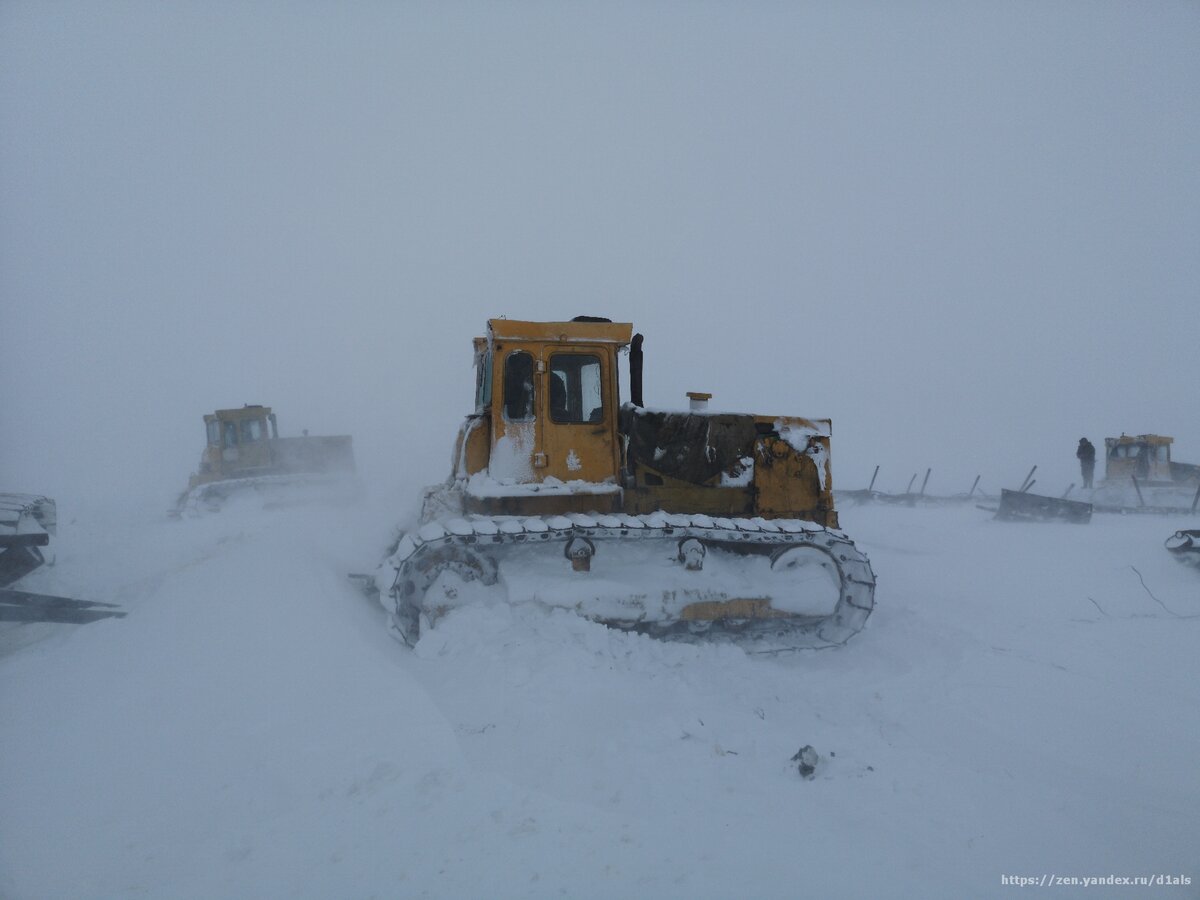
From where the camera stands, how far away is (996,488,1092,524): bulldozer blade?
54.0ft

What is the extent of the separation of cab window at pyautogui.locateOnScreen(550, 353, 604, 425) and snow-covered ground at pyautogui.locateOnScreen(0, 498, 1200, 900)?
2.10 m

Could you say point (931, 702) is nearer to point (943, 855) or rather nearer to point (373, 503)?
point (943, 855)

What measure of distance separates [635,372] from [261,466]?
18361mm

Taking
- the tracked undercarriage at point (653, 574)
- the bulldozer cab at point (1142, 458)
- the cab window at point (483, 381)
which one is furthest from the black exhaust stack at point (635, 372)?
the bulldozer cab at point (1142, 458)

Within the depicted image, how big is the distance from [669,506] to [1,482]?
29477mm

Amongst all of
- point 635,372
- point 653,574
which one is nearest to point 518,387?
point 635,372

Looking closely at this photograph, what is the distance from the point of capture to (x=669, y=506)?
6.74 metres

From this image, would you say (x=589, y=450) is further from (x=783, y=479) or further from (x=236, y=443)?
(x=236, y=443)

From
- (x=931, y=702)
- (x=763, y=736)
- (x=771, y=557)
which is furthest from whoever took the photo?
(x=771, y=557)

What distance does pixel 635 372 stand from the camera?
22.0ft

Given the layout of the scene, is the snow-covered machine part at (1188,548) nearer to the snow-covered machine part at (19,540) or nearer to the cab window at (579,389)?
the cab window at (579,389)

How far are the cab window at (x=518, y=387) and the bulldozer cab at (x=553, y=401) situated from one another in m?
0.01

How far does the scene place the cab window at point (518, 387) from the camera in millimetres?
6383

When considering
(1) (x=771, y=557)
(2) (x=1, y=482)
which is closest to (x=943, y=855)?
(1) (x=771, y=557)
